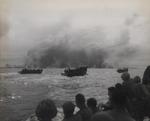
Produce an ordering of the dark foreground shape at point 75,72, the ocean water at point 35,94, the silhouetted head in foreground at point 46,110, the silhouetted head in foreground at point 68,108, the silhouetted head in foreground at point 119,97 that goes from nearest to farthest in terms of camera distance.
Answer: the silhouetted head in foreground at point 119,97, the silhouetted head in foreground at point 46,110, the silhouetted head in foreground at point 68,108, the ocean water at point 35,94, the dark foreground shape at point 75,72

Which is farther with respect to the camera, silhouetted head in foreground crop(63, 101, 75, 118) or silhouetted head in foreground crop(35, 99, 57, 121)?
silhouetted head in foreground crop(63, 101, 75, 118)

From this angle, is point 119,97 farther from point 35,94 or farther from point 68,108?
point 35,94

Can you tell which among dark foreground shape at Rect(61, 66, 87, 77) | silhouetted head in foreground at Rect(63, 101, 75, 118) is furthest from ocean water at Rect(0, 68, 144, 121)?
dark foreground shape at Rect(61, 66, 87, 77)

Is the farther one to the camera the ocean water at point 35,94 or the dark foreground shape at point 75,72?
the dark foreground shape at point 75,72

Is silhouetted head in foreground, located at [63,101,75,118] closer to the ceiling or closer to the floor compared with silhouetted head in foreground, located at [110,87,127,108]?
closer to the floor

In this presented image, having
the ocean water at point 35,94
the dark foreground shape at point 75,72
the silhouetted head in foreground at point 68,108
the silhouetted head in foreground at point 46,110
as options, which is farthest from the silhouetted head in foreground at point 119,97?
the dark foreground shape at point 75,72

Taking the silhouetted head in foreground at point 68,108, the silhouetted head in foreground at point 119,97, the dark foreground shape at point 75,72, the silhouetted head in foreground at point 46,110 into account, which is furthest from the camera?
the dark foreground shape at point 75,72

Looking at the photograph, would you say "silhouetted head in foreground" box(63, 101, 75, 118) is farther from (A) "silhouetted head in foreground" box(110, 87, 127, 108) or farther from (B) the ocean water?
(B) the ocean water

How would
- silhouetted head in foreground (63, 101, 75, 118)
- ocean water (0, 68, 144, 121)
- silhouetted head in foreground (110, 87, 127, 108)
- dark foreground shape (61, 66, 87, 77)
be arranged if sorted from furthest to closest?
dark foreground shape (61, 66, 87, 77) < ocean water (0, 68, 144, 121) < silhouetted head in foreground (63, 101, 75, 118) < silhouetted head in foreground (110, 87, 127, 108)

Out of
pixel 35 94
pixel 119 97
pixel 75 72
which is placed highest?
pixel 119 97

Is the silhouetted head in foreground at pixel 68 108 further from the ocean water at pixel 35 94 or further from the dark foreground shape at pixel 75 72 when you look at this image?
the dark foreground shape at pixel 75 72

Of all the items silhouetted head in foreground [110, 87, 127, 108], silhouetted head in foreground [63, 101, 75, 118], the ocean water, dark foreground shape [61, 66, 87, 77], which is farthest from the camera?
dark foreground shape [61, 66, 87, 77]

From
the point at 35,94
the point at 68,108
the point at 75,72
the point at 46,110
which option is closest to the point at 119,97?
the point at 46,110

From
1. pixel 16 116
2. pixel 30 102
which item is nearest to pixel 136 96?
pixel 16 116
